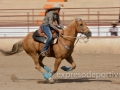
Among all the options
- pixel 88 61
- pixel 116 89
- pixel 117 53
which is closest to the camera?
pixel 116 89

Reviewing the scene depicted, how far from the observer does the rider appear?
32.5 ft

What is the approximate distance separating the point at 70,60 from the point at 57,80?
2.30ft

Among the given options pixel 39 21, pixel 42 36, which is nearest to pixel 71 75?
pixel 42 36

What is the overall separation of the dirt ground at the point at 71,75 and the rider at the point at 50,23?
94 centimetres

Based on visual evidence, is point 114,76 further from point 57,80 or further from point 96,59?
point 96,59

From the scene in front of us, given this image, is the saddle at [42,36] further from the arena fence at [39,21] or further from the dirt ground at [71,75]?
the arena fence at [39,21]

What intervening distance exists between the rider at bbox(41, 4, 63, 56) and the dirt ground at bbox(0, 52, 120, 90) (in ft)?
3.09

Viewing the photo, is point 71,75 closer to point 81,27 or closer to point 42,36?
point 42,36

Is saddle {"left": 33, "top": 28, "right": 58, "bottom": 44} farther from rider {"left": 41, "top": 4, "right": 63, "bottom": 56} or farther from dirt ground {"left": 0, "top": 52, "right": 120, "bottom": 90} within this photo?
dirt ground {"left": 0, "top": 52, "right": 120, "bottom": 90}

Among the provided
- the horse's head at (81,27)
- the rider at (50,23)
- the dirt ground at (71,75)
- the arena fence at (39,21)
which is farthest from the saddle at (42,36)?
the arena fence at (39,21)

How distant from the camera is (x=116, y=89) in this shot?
28.9 ft

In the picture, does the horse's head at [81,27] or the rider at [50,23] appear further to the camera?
the rider at [50,23]

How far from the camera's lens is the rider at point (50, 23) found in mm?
9920

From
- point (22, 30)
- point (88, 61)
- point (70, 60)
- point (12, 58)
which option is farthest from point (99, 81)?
point (22, 30)
